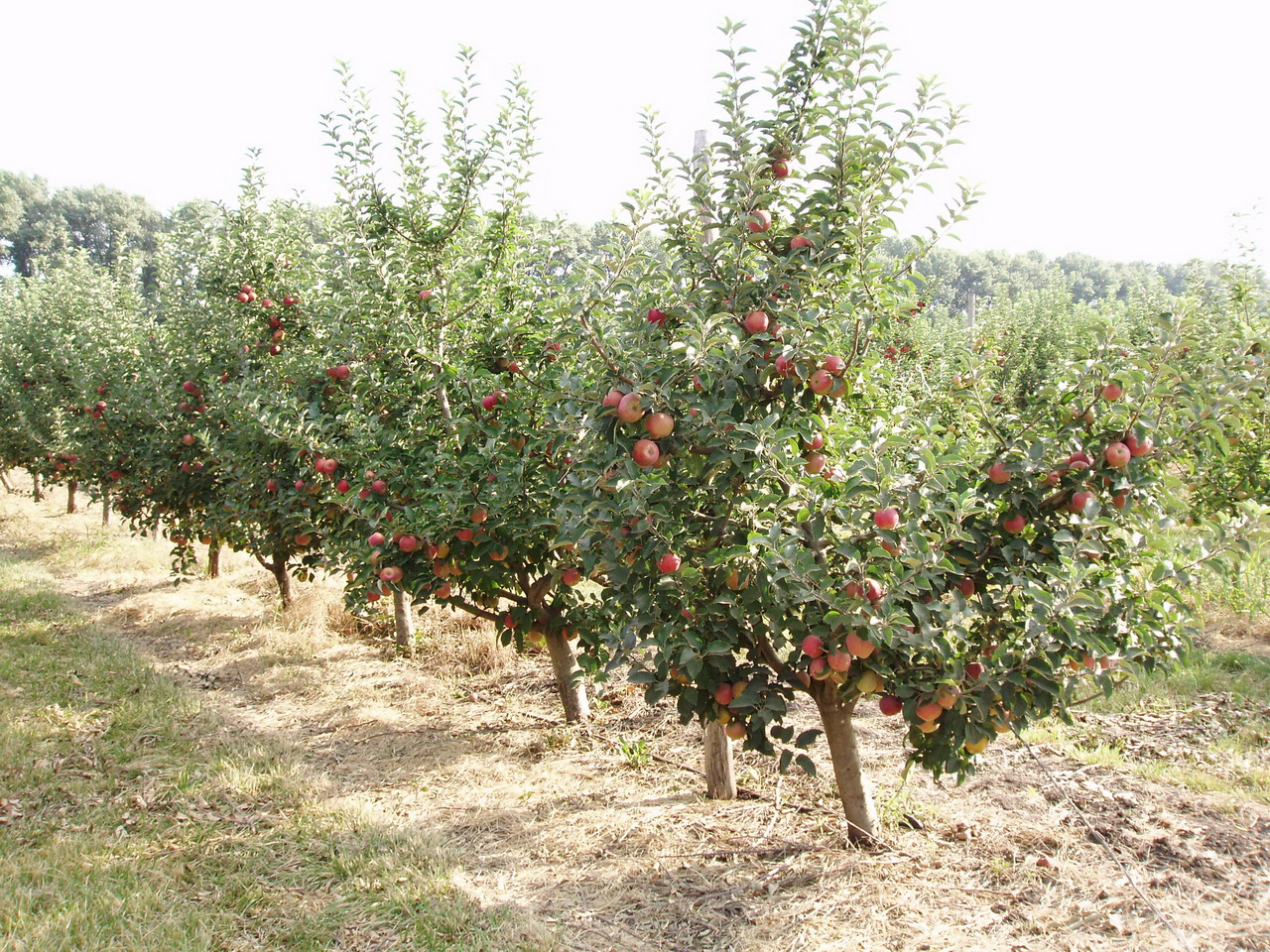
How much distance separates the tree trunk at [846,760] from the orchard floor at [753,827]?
0.44 feet

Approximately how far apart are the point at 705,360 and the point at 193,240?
5.77 metres

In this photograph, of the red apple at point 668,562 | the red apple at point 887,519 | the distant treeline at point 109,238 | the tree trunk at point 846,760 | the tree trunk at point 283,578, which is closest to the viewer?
the red apple at point 887,519

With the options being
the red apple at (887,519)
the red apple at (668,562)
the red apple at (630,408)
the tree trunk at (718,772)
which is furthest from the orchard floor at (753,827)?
the red apple at (630,408)

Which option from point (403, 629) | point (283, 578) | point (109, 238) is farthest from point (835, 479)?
point (109, 238)

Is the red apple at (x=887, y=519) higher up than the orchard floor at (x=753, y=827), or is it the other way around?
the red apple at (x=887, y=519)

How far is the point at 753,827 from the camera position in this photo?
387 cm

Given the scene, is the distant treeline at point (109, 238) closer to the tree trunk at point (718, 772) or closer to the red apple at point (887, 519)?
the tree trunk at point (718, 772)

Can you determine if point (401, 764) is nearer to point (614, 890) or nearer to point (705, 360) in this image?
point (614, 890)

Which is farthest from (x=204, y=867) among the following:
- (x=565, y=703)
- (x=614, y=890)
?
(x=565, y=703)

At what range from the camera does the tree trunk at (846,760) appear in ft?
11.0

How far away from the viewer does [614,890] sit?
3412 millimetres

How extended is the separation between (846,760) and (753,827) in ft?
2.32

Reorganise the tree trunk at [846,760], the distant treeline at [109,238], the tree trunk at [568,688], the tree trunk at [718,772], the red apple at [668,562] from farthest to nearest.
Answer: the distant treeline at [109,238]
the tree trunk at [568,688]
the tree trunk at [718,772]
the tree trunk at [846,760]
the red apple at [668,562]

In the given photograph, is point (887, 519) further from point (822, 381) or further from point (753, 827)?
point (753, 827)
